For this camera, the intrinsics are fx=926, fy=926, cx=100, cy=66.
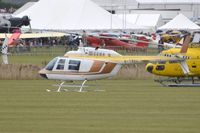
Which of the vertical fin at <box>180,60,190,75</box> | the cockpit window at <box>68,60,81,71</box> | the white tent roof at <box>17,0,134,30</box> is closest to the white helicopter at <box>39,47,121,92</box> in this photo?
the cockpit window at <box>68,60,81,71</box>

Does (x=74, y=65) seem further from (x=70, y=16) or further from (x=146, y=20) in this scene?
(x=146, y=20)

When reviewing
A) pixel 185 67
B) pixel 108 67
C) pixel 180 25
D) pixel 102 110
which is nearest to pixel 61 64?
pixel 108 67

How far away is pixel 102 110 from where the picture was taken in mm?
24328

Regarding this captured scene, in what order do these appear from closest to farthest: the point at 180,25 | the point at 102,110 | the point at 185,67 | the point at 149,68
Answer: the point at 102,110
the point at 185,67
the point at 149,68
the point at 180,25

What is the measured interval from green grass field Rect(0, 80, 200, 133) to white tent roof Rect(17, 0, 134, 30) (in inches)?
1313

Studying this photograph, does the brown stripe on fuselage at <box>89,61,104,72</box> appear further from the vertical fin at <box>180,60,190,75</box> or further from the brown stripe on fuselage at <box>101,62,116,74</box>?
the vertical fin at <box>180,60,190,75</box>

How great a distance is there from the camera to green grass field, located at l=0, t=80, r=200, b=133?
66.7ft

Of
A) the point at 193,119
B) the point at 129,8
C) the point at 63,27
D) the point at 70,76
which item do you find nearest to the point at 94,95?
the point at 70,76

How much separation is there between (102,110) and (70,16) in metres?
44.9

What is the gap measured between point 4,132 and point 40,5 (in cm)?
5170

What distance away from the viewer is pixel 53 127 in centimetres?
2030

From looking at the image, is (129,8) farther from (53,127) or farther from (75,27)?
(53,127)

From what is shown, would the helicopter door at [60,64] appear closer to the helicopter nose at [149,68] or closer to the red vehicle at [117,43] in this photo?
the helicopter nose at [149,68]

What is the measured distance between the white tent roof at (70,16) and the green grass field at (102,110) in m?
33.4
